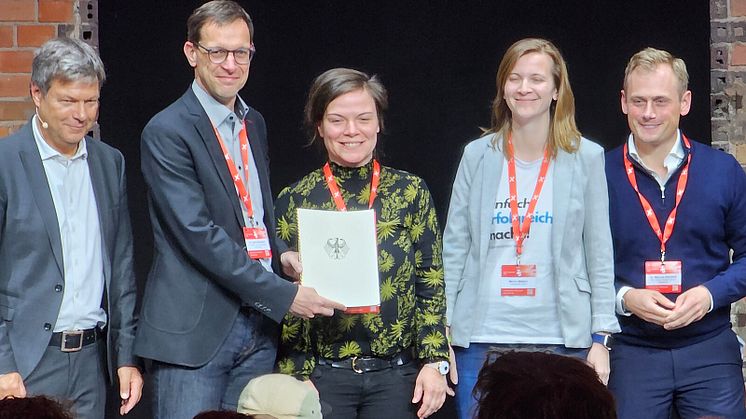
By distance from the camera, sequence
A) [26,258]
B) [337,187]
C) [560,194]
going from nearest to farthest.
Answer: [26,258], [337,187], [560,194]

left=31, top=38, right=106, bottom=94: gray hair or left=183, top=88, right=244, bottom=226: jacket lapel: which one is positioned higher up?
left=31, top=38, right=106, bottom=94: gray hair

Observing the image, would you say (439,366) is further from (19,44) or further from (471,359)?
(19,44)

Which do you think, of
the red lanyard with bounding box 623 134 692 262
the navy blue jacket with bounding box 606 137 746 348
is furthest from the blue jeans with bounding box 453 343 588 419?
the red lanyard with bounding box 623 134 692 262

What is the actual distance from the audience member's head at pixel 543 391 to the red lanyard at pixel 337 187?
1.49 metres

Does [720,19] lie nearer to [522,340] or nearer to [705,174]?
[705,174]

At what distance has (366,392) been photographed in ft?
11.0

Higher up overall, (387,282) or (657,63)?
(657,63)

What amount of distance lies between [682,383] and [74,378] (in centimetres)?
205

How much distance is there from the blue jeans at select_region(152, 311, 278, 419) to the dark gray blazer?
0.04m

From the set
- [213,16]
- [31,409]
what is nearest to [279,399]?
[31,409]

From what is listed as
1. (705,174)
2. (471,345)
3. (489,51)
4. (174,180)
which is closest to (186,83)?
(489,51)

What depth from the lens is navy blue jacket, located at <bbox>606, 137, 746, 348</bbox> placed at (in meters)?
3.70

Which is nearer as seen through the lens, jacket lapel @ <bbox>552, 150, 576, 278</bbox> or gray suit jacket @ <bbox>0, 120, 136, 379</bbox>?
gray suit jacket @ <bbox>0, 120, 136, 379</bbox>

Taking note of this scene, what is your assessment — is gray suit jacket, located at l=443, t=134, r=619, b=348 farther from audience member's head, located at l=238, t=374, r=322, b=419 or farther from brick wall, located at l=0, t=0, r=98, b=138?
brick wall, located at l=0, t=0, r=98, b=138
